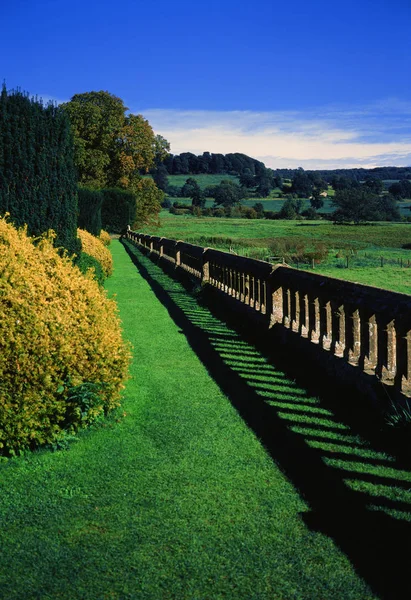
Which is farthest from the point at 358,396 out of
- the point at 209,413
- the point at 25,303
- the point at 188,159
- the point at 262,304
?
the point at 188,159

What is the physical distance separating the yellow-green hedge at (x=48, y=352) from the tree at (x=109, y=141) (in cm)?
4951

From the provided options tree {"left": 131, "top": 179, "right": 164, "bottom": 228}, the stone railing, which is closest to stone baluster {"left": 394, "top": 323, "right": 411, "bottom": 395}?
the stone railing

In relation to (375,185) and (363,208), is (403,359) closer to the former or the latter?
(363,208)

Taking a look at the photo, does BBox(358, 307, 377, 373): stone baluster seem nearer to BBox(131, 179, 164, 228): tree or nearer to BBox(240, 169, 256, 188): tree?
BBox(131, 179, 164, 228): tree

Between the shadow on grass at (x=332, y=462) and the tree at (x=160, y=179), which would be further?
the tree at (x=160, y=179)

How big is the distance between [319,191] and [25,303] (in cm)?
11546

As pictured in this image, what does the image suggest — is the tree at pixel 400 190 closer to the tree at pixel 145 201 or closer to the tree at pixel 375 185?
the tree at pixel 375 185

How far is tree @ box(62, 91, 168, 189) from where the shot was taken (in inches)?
2117

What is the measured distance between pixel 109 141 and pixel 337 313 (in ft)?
171

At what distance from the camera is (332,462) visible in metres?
4.09

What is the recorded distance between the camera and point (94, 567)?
290 centimetres

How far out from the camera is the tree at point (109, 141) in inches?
2117

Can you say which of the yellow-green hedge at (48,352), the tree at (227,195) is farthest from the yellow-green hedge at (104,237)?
the tree at (227,195)

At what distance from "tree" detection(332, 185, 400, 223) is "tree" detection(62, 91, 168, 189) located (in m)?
34.6
